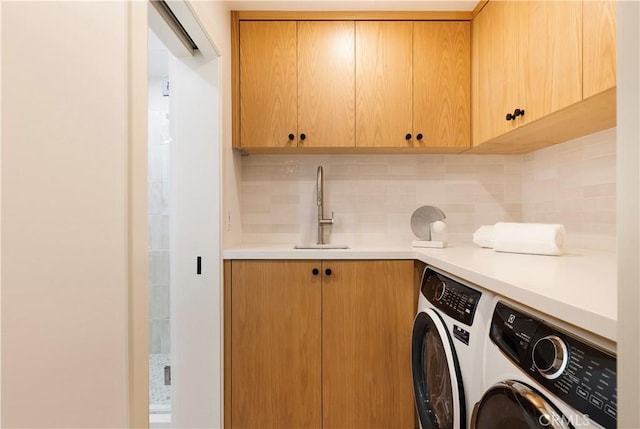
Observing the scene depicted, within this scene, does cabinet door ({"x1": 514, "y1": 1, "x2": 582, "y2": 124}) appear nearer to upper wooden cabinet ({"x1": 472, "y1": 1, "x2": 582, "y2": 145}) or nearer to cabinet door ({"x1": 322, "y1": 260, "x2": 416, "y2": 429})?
upper wooden cabinet ({"x1": 472, "y1": 1, "x2": 582, "y2": 145})

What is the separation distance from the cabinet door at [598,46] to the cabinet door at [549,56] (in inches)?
1.0

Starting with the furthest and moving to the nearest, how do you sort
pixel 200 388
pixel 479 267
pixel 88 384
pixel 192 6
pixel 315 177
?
pixel 315 177 < pixel 200 388 < pixel 192 6 < pixel 479 267 < pixel 88 384

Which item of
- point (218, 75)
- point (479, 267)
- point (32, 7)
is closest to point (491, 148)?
point (479, 267)

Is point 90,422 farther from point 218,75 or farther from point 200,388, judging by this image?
point 218,75

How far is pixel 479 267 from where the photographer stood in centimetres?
109

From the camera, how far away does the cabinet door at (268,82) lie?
6.20 feet

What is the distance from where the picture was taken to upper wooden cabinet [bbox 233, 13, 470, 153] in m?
1.89

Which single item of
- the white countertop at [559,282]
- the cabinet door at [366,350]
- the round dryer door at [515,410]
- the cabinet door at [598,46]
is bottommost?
the cabinet door at [366,350]

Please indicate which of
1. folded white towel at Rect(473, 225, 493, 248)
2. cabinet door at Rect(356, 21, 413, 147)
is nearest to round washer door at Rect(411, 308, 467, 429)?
folded white towel at Rect(473, 225, 493, 248)

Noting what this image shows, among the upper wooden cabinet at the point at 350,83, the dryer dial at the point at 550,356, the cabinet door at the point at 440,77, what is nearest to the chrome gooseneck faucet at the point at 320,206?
the upper wooden cabinet at the point at 350,83

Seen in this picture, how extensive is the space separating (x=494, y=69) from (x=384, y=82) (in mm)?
547

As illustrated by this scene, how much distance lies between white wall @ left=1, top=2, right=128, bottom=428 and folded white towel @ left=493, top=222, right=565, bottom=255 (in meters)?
1.45

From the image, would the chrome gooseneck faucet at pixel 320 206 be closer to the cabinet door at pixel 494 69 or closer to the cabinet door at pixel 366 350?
the cabinet door at pixel 366 350

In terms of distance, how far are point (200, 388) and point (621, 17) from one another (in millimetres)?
1866
